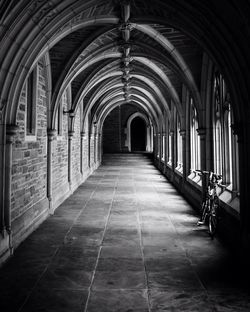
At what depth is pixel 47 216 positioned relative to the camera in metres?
6.73

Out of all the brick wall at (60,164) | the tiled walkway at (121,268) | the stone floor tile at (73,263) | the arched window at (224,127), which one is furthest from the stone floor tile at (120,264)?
the brick wall at (60,164)

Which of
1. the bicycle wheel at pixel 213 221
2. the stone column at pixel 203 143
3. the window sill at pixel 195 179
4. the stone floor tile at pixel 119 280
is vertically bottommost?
the stone floor tile at pixel 119 280

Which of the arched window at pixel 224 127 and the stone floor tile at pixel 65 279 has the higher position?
the arched window at pixel 224 127

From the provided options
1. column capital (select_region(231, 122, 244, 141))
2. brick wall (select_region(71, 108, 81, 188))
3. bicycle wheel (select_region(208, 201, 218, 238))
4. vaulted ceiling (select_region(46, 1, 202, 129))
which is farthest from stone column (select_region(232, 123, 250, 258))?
brick wall (select_region(71, 108, 81, 188))

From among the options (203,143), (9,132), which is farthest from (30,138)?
(203,143)

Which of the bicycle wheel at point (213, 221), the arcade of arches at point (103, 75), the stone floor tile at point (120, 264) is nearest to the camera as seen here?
the stone floor tile at point (120, 264)

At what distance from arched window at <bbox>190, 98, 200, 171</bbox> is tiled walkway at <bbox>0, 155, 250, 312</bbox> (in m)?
2.18

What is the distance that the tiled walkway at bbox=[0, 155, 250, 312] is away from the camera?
2.99m

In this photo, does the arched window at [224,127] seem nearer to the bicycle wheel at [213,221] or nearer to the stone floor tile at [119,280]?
the bicycle wheel at [213,221]

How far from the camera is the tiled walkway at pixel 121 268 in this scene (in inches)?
118

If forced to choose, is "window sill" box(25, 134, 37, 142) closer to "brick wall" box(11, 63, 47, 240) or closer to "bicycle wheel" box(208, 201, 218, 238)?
"brick wall" box(11, 63, 47, 240)

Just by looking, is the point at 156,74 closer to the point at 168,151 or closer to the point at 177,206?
the point at 177,206

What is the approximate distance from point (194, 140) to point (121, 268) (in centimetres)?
588

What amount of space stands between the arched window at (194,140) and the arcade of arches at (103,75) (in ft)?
0.10
